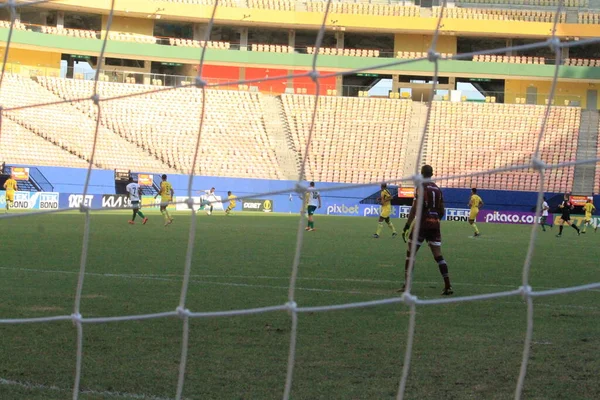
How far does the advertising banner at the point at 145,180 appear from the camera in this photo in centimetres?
3834

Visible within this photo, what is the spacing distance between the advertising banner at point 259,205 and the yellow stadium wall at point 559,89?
46.8ft

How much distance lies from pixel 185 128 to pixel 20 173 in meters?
9.91

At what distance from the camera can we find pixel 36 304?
8.59 m

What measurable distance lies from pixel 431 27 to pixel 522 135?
9.54 meters

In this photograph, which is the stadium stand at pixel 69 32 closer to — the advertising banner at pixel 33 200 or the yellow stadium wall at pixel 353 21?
the yellow stadium wall at pixel 353 21

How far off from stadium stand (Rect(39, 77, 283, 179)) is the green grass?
2596cm

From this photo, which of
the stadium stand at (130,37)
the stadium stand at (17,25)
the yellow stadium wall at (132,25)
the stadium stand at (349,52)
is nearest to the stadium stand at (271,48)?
the stadium stand at (349,52)

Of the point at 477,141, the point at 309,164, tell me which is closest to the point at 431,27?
the point at 477,141

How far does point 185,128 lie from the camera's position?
43.0 metres

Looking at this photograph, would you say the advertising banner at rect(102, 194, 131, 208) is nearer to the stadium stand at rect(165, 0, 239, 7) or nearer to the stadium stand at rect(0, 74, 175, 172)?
the stadium stand at rect(0, 74, 175, 172)

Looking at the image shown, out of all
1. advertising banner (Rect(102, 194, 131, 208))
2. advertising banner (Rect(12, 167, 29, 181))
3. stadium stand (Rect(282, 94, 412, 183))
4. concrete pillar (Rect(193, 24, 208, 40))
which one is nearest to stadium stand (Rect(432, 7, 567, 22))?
stadium stand (Rect(282, 94, 412, 183))

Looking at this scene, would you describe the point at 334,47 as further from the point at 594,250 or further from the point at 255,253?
the point at 255,253

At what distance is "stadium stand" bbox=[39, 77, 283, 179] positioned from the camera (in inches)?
1626

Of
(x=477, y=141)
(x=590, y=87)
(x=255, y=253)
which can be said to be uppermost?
(x=590, y=87)
